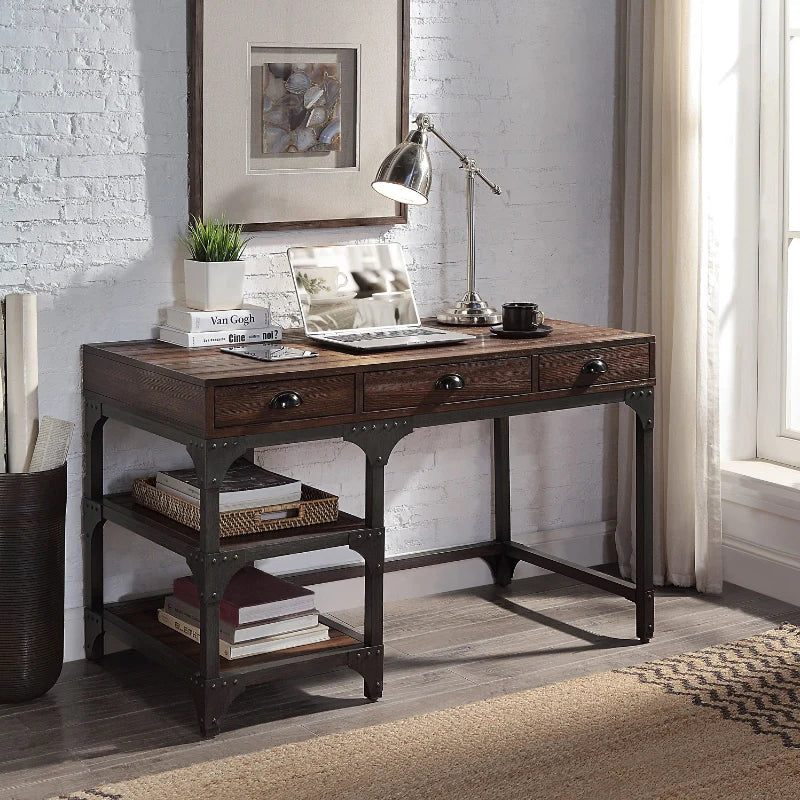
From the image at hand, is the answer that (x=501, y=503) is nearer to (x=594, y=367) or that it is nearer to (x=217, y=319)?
(x=594, y=367)

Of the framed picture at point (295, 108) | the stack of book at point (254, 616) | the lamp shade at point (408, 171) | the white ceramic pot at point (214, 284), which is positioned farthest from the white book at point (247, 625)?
the lamp shade at point (408, 171)

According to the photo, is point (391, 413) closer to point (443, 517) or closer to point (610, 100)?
point (443, 517)

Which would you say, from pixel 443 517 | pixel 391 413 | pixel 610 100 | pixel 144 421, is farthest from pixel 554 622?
pixel 610 100

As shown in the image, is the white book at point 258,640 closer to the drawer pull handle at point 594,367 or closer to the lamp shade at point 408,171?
the drawer pull handle at point 594,367

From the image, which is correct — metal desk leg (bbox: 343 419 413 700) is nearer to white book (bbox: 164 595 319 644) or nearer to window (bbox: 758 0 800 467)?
white book (bbox: 164 595 319 644)

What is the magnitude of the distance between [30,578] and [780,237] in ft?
8.26

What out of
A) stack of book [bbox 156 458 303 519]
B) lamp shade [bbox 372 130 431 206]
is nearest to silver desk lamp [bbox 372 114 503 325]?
lamp shade [bbox 372 130 431 206]

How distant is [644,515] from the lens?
3684mm

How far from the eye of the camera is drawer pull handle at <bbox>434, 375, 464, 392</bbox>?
3.22 m

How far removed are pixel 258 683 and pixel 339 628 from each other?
0.32 meters

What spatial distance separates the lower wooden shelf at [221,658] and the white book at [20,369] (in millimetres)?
500

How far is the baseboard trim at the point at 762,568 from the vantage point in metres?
3.98

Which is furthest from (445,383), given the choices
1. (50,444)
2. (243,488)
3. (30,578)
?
(30,578)

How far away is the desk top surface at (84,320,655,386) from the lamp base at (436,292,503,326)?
0.06 metres
